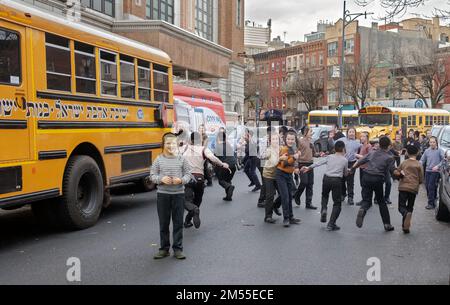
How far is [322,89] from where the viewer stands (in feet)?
238

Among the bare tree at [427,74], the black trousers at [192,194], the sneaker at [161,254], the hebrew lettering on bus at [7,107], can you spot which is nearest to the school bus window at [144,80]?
the black trousers at [192,194]

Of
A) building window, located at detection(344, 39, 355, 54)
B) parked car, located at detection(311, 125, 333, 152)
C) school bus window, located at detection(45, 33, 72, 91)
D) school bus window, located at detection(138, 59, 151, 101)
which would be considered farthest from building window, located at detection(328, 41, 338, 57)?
school bus window, located at detection(45, 33, 72, 91)

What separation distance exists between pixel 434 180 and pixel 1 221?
29.4 ft

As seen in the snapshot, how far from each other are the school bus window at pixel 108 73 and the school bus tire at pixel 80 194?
1397 millimetres

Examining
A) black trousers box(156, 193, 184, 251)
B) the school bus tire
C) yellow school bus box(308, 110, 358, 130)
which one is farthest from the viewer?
yellow school bus box(308, 110, 358, 130)

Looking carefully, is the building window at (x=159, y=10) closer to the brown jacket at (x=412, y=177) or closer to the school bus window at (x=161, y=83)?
the school bus window at (x=161, y=83)

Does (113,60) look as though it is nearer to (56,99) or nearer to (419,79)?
(56,99)

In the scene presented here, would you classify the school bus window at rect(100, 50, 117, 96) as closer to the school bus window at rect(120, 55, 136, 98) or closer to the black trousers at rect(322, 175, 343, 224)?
the school bus window at rect(120, 55, 136, 98)

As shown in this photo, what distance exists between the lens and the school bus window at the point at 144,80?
35.6ft

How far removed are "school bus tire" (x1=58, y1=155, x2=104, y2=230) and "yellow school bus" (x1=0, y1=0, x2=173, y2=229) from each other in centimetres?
2

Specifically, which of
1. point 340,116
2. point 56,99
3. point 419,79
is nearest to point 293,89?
point 419,79

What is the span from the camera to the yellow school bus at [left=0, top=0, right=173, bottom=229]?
23.7ft

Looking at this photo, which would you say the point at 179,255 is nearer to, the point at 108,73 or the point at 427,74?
the point at 108,73

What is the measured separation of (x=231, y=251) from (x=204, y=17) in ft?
110
